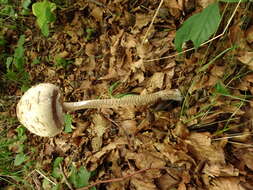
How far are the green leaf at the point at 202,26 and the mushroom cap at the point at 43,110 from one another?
3.19ft

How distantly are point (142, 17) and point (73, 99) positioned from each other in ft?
3.65

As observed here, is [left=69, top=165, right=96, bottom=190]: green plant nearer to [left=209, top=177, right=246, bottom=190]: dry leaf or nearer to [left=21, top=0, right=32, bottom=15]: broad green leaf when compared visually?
[left=209, top=177, right=246, bottom=190]: dry leaf

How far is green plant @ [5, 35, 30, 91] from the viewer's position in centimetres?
295

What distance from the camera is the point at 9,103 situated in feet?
10.5

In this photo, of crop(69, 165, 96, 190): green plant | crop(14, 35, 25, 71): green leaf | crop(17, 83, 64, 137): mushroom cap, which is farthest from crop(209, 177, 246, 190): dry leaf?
crop(14, 35, 25, 71): green leaf

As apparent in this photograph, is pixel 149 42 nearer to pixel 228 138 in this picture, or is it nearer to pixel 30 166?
pixel 228 138

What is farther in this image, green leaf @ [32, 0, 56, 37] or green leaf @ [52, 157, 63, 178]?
green leaf @ [32, 0, 56, 37]

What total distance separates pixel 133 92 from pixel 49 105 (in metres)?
0.77

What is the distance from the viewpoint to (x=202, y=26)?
1.22 m

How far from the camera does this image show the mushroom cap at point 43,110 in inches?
64.7

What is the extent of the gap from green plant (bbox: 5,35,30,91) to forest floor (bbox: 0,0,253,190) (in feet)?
0.08

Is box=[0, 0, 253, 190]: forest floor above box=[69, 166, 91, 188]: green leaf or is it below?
above

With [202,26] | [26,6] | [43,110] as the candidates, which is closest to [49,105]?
[43,110]

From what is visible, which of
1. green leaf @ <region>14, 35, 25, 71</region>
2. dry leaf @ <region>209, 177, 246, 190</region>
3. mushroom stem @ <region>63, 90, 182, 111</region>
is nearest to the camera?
dry leaf @ <region>209, 177, 246, 190</region>
